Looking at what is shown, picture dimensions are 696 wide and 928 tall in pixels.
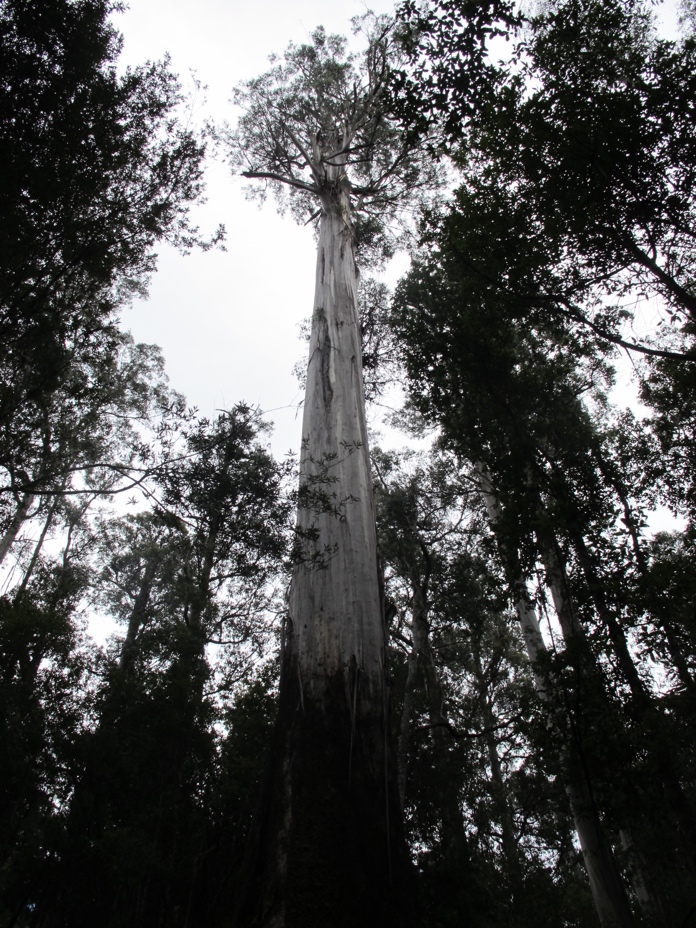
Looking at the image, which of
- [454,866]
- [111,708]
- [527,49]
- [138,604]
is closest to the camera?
[527,49]

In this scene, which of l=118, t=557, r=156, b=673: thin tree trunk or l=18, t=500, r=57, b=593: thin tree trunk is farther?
l=118, t=557, r=156, b=673: thin tree trunk

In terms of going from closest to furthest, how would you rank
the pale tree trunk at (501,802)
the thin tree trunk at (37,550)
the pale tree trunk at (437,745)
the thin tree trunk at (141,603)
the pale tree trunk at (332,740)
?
the pale tree trunk at (332,740)
the pale tree trunk at (437,745)
the pale tree trunk at (501,802)
the thin tree trunk at (37,550)
the thin tree trunk at (141,603)

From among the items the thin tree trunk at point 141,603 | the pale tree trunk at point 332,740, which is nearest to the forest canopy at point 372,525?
the pale tree trunk at point 332,740

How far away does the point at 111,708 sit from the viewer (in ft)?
24.0

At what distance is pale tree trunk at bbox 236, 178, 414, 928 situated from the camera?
7.55 feet

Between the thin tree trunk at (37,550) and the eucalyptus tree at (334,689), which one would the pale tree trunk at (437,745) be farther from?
the thin tree trunk at (37,550)

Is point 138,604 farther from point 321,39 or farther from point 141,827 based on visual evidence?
point 321,39

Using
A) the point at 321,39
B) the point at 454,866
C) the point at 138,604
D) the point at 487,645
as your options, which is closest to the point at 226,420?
the point at 454,866

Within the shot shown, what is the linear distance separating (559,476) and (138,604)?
1162 centimetres

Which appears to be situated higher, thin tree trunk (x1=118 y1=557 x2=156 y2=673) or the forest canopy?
thin tree trunk (x1=118 y1=557 x2=156 y2=673)

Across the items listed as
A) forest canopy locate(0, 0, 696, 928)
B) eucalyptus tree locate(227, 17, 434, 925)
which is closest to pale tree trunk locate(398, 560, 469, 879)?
forest canopy locate(0, 0, 696, 928)

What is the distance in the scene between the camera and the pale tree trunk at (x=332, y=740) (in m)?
2.30

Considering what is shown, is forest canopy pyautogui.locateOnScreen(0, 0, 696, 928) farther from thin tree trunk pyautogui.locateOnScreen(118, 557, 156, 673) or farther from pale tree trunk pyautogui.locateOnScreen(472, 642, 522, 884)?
thin tree trunk pyautogui.locateOnScreen(118, 557, 156, 673)

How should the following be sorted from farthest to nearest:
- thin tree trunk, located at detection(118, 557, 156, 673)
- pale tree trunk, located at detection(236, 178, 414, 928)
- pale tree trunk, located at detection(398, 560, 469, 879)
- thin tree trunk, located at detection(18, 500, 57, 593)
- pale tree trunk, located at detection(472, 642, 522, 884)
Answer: thin tree trunk, located at detection(118, 557, 156, 673) < thin tree trunk, located at detection(18, 500, 57, 593) < pale tree trunk, located at detection(472, 642, 522, 884) < pale tree trunk, located at detection(398, 560, 469, 879) < pale tree trunk, located at detection(236, 178, 414, 928)
